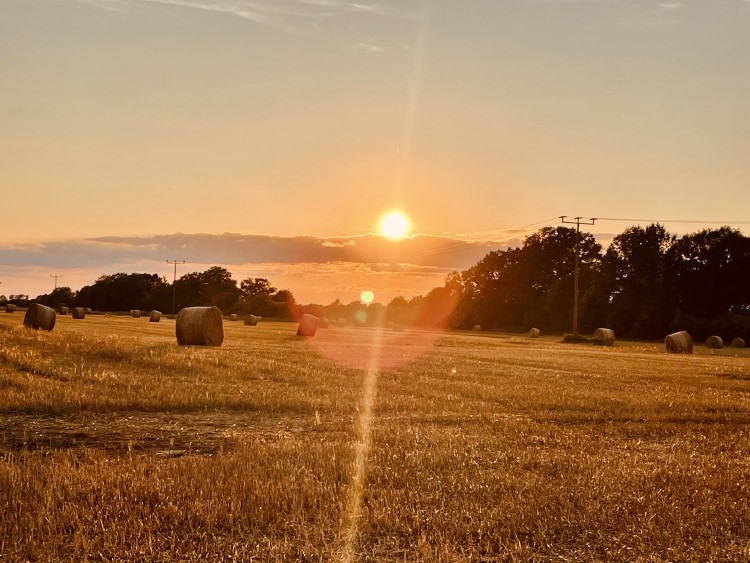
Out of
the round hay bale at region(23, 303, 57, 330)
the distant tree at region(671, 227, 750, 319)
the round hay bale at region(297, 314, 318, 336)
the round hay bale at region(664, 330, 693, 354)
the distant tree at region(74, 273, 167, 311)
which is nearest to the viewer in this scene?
the round hay bale at region(23, 303, 57, 330)

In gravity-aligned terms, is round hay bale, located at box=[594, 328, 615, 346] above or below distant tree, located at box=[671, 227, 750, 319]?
below

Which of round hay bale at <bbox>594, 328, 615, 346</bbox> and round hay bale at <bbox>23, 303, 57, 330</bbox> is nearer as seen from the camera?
round hay bale at <bbox>23, 303, 57, 330</bbox>

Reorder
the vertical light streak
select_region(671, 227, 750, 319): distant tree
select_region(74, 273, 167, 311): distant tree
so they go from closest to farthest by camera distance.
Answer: the vertical light streak < select_region(671, 227, 750, 319): distant tree < select_region(74, 273, 167, 311): distant tree

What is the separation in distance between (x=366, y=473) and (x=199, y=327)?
26.1 metres

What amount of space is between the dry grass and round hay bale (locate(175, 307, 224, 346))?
51.6ft

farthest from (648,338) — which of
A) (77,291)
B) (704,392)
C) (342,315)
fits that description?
(77,291)

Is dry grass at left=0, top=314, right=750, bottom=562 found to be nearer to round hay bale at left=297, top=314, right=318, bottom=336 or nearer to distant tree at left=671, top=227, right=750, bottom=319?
round hay bale at left=297, top=314, right=318, bottom=336

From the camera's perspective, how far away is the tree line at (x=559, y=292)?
76.8 meters

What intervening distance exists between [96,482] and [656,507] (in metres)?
5.64

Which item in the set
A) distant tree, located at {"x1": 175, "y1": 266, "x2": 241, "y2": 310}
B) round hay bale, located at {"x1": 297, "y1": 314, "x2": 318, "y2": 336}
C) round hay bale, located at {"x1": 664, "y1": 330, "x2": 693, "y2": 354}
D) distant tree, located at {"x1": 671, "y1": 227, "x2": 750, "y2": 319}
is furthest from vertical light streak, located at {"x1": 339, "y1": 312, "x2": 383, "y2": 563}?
distant tree, located at {"x1": 175, "y1": 266, "x2": 241, "y2": 310}

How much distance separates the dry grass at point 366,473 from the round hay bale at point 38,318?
2305cm

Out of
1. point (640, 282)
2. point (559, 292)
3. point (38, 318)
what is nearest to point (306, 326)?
point (38, 318)

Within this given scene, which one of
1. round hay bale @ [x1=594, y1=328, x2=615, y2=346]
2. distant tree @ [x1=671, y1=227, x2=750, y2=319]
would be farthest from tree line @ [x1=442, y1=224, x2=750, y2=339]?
round hay bale @ [x1=594, y1=328, x2=615, y2=346]

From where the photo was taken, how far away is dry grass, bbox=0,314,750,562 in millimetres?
6336
